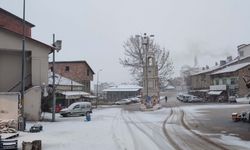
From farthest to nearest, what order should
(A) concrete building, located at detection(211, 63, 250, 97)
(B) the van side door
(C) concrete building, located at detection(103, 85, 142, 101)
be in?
(C) concrete building, located at detection(103, 85, 142, 101) → (A) concrete building, located at detection(211, 63, 250, 97) → (B) the van side door

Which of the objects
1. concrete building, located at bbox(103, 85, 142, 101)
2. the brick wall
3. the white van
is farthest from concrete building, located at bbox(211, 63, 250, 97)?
the brick wall

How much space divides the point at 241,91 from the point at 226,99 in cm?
355

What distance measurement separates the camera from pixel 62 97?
58281mm

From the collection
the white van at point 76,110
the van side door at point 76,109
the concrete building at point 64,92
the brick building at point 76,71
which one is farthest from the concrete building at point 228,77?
the van side door at point 76,109

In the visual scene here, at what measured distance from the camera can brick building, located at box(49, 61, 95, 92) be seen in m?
82.4

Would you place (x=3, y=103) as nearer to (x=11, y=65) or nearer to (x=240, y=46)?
(x=11, y=65)

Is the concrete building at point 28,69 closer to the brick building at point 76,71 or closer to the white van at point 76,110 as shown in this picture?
the white van at point 76,110

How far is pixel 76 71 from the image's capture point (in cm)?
8281

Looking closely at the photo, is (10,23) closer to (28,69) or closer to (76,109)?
(76,109)

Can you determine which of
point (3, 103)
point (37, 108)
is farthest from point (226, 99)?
point (3, 103)

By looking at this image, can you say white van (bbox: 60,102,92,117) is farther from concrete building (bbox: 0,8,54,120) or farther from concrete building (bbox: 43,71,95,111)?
concrete building (bbox: 0,8,54,120)

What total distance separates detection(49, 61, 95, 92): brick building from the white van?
32.3 m

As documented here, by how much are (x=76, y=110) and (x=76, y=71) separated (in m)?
35.5

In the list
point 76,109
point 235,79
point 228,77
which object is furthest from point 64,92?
point 228,77
